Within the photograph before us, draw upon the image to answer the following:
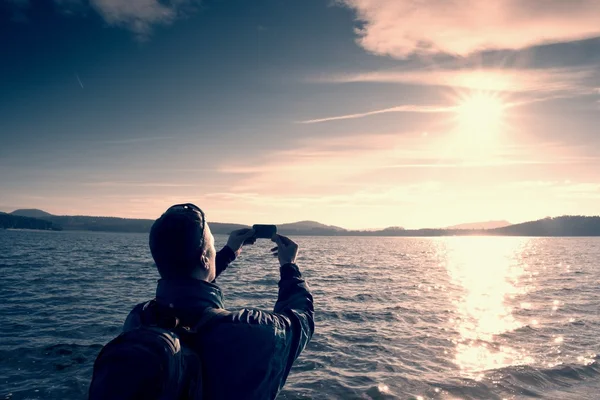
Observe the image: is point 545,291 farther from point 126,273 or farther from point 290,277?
point 126,273

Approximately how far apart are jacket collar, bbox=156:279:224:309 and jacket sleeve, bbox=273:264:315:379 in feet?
2.05

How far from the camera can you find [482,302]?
24250mm

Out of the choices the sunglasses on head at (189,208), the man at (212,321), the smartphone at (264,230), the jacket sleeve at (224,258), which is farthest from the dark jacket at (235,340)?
the smartphone at (264,230)

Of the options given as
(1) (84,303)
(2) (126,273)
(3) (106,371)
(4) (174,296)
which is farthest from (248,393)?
(2) (126,273)

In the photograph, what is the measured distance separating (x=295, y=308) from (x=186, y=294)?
93 centimetres

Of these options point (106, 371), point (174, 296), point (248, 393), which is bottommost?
point (248, 393)

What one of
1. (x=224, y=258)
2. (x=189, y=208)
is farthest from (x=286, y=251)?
(x=189, y=208)

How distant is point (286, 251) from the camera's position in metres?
3.58

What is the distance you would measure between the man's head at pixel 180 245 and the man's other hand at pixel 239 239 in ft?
4.75

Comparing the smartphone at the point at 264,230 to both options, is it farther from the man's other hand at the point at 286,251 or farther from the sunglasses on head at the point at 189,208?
the sunglasses on head at the point at 189,208

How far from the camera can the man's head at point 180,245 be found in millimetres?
2555

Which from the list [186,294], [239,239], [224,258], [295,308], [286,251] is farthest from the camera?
[239,239]

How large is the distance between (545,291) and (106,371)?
34934mm

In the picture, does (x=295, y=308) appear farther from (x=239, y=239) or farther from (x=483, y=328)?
(x=483, y=328)
